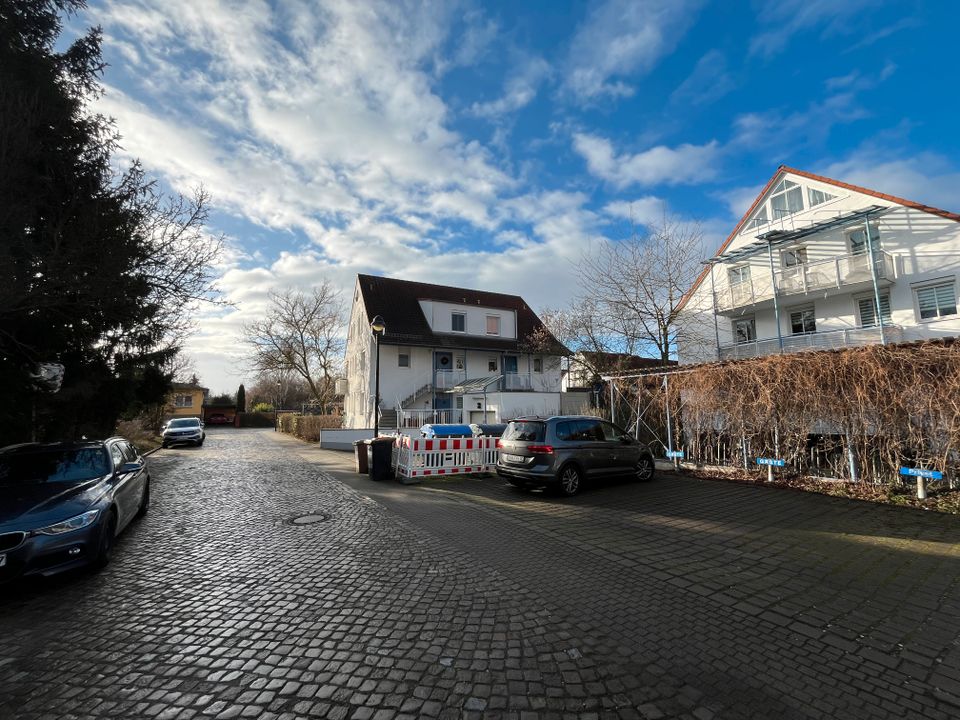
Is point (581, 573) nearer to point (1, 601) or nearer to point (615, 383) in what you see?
point (1, 601)

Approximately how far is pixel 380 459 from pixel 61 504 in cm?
746

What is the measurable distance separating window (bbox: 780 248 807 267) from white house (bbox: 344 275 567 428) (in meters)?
12.3

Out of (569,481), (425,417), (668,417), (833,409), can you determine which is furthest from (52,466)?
(425,417)

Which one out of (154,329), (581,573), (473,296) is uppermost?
(473,296)

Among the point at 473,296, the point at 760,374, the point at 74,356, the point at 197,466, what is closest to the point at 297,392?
the point at 473,296

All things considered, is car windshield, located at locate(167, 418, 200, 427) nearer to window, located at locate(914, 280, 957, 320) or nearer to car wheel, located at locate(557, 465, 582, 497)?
car wheel, located at locate(557, 465, 582, 497)

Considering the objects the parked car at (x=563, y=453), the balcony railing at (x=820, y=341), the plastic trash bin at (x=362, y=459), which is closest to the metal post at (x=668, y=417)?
the parked car at (x=563, y=453)

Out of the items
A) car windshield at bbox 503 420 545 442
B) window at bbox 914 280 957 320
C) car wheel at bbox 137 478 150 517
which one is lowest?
car wheel at bbox 137 478 150 517

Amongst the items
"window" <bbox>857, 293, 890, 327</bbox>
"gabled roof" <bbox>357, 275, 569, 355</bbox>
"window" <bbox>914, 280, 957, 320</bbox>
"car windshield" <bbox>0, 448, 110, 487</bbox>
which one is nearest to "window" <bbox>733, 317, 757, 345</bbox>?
"window" <bbox>857, 293, 890, 327</bbox>

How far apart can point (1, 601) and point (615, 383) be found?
45.3ft

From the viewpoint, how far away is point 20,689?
2.90 m

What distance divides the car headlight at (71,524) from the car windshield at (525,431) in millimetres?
7240

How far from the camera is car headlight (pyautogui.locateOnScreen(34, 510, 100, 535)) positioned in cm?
442

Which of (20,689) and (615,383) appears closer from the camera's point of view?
(20,689)
